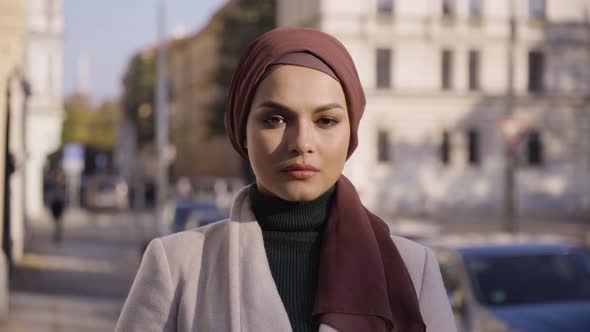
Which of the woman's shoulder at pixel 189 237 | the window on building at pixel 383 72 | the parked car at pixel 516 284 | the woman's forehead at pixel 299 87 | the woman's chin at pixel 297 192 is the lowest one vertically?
the parked car at pixel 516 284

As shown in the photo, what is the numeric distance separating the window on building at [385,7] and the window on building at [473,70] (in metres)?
4.75

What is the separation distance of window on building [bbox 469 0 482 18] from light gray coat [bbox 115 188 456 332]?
163 ft

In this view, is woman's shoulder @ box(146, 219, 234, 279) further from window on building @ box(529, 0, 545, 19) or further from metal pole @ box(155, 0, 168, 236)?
window on building @ box(529, 0, 545, 19)

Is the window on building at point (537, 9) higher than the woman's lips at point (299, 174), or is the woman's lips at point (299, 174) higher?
the window on building at point (537, 9)

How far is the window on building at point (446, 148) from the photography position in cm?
5022

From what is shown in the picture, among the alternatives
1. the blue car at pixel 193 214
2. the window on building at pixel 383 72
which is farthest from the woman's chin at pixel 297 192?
the window on building at pixel 383 72

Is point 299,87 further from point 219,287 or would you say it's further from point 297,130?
point 219,287

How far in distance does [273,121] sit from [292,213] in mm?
221

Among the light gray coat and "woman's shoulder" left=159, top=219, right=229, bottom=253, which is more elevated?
"woman's shoulder" left=159, top=219, right=229, bottom=253

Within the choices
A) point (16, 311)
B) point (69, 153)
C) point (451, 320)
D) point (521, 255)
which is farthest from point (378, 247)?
point (69, 153)

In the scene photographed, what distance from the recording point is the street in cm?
1329

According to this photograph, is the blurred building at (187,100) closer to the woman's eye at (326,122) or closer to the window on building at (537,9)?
the window on building at (537,9)

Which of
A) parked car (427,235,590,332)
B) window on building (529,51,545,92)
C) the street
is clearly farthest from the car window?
window on building (529,51,545,92)

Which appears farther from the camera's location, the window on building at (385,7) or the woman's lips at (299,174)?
the window on building at (385,7)
